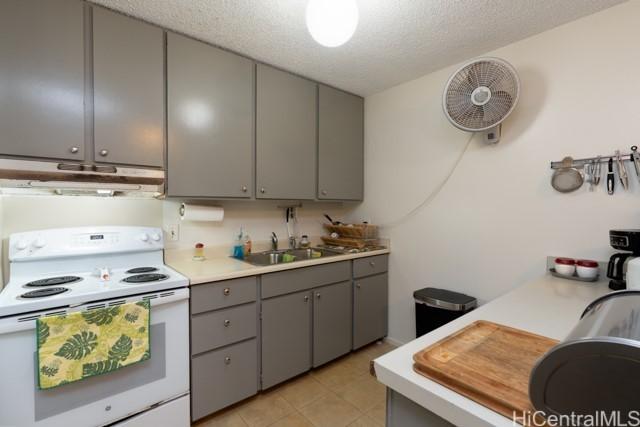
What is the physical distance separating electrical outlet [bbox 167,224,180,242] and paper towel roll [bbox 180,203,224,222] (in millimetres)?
76

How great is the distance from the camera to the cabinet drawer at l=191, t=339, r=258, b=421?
62.6 inches

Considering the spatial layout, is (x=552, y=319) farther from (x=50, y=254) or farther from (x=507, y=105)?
(x=50, y=254)

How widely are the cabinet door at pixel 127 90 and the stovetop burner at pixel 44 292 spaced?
66 centimetres

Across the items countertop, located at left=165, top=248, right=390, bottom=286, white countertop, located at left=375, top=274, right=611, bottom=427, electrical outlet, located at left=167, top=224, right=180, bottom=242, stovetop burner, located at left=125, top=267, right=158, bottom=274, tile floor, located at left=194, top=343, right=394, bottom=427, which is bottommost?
tile floor, located at left=194, top=343, right=394, bottom=427

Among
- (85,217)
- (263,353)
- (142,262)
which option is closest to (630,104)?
(263,353)

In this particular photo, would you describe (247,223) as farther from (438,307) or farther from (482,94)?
(482,94)

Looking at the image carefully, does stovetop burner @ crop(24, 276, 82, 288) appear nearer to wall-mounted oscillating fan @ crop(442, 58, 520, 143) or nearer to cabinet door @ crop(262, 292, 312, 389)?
cabinet door @ crop(262, 292, 312, 389)

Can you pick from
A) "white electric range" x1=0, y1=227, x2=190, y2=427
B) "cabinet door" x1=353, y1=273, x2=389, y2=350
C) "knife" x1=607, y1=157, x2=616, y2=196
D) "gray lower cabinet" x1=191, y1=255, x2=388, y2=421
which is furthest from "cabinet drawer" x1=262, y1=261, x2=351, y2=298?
"knife" x1=607, y1=157, x2=616, y2=196

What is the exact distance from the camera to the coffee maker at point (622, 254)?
1289 mm

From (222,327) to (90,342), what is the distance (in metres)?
0.61

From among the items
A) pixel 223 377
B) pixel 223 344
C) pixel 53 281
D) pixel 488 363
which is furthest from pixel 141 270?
pixel 488 363

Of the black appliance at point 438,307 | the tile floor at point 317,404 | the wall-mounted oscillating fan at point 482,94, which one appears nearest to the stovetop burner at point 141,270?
the tile floor at point 317,404

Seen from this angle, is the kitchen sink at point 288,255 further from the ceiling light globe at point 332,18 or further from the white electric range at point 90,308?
the ceiling light globe at point 332,18

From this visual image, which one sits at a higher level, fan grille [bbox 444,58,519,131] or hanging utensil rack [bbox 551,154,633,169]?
fan grille [bbox 444,58,519,131]
